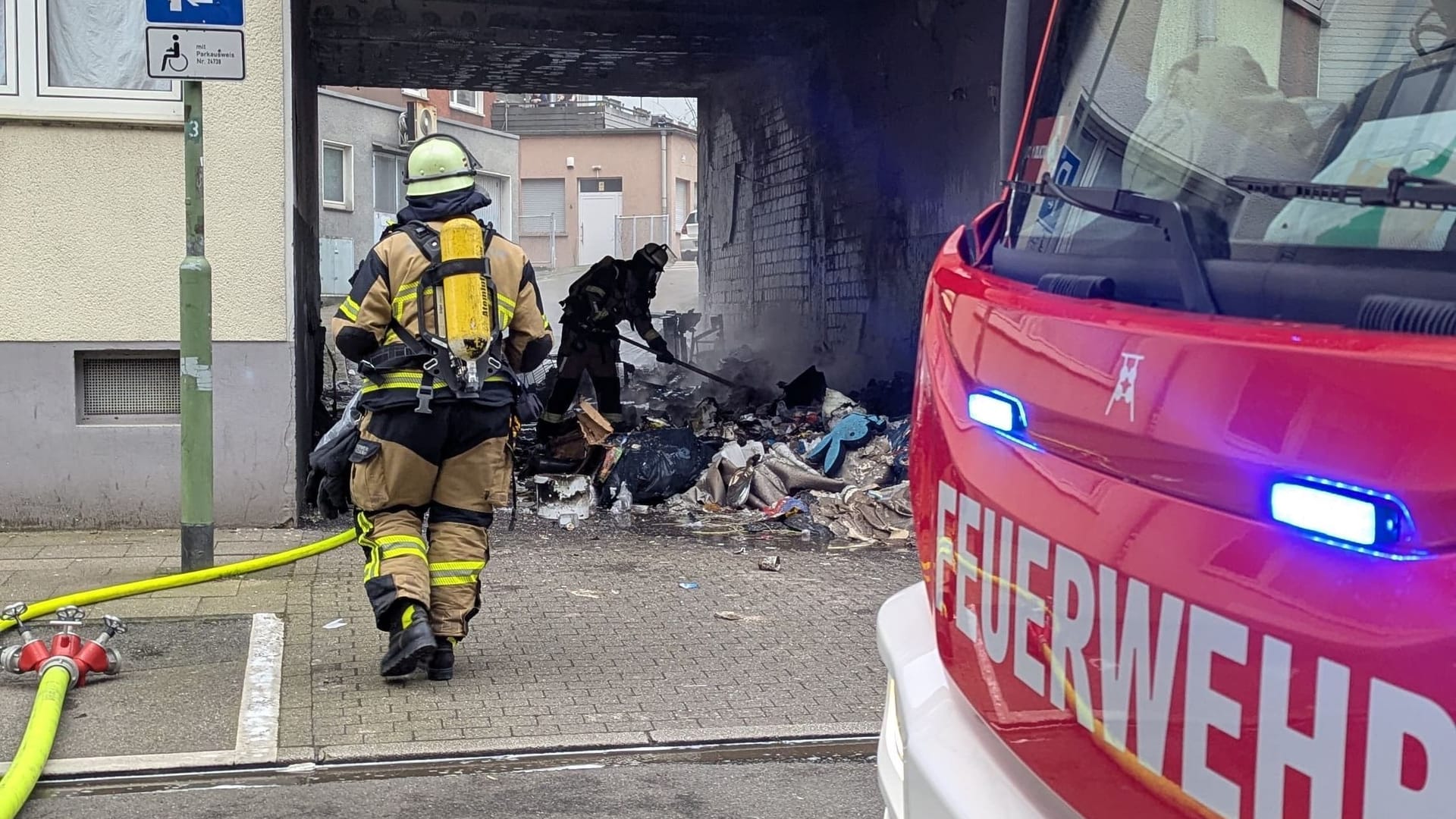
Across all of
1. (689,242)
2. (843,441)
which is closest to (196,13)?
(843,441)

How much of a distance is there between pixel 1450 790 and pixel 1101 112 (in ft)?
4.88

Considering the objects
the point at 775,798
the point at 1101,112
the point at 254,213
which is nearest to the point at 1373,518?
the point at 1101,112

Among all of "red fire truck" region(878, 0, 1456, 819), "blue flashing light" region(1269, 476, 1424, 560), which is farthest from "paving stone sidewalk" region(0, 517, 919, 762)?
"blue flashing light" region(1269, 476, 1424, 560)

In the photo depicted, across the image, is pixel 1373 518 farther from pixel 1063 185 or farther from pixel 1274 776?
pixel 1063 185

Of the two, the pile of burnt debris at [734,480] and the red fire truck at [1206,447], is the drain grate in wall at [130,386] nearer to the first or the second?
the pile of burnt debris at [734,480]

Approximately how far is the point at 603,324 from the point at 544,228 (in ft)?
128

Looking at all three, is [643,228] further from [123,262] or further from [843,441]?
[123,262]

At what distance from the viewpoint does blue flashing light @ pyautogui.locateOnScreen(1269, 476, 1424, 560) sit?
4.09 ft

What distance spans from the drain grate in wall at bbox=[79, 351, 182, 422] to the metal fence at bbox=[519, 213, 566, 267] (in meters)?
41.6

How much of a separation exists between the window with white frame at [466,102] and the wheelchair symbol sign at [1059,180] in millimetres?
35202

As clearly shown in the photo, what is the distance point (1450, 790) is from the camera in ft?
3.84

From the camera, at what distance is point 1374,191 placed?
1584mm

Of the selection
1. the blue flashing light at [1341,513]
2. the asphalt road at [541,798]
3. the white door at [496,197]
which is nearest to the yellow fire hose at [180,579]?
the asphalt road at [541,798]

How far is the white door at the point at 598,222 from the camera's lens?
4941 centimetres
